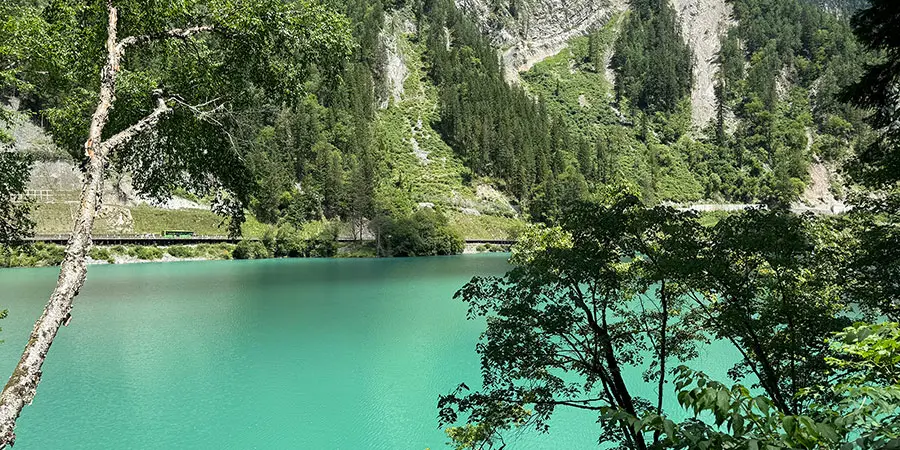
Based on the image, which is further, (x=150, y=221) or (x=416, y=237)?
(x=416, y=237)

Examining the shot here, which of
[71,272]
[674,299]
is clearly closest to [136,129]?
[71,272]

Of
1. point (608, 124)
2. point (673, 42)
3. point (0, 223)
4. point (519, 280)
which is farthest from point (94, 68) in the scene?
point (673, 42)

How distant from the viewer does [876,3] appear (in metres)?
8.72

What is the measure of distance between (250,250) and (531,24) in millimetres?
129030

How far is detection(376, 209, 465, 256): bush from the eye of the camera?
76812 mm

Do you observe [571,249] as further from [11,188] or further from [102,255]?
[102,255]

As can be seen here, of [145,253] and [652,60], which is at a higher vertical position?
[652,60]

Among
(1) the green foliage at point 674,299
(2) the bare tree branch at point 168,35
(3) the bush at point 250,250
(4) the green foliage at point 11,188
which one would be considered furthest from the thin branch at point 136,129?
(3) the bush at point 250,250

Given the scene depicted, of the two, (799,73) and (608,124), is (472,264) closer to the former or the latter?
(608,124)

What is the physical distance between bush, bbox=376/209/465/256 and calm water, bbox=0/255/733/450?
3817cm

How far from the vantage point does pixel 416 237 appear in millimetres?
76750

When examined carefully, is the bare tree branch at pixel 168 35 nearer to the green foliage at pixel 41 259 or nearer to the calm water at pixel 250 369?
the calm water at pixel 250 369

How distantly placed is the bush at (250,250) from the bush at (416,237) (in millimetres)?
17047

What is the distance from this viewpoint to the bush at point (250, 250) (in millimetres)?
67188
